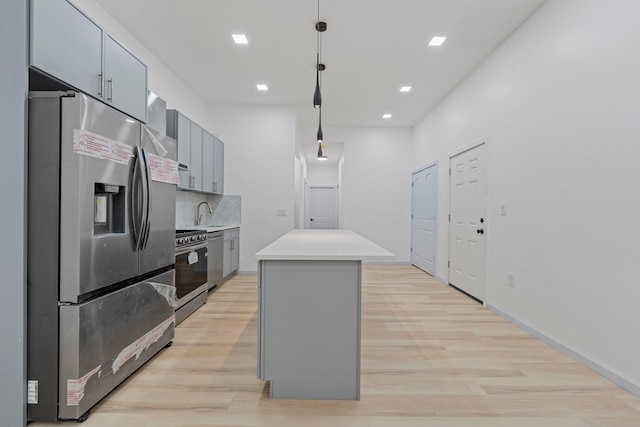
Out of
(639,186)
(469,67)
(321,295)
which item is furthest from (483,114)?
(321,295)

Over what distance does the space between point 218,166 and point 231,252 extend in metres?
1.43

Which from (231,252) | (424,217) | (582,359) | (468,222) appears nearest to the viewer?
(582,359)

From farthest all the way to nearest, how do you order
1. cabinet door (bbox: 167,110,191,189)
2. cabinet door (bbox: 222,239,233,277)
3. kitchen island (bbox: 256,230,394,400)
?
1. cabinet door (bbox: 222,239,233,277)
2. cabinet door (bbox: 167,110,191,189)
3. kitchen island (bbox: 256,230,394,400)

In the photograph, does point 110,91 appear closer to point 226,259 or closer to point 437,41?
point 226,259

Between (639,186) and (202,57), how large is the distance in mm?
4253

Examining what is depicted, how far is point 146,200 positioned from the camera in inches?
78.9

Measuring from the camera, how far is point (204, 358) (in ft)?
7.70

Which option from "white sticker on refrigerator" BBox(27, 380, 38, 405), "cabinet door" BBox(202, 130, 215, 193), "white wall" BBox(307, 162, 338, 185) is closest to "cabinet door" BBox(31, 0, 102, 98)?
"white sticker on refrigerator" BBox(27, 380, 38, 405)

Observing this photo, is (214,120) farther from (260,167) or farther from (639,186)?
(639,186)

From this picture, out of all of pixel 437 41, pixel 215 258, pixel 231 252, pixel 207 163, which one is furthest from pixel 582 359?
pixel 207 163

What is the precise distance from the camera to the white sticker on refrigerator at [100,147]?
1574 millimetres

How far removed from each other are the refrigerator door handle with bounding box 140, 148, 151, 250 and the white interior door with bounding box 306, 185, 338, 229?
29.5 feet

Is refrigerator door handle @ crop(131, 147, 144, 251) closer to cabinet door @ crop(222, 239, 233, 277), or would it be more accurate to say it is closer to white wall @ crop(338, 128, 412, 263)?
cabinet door @ crop(222, 239, 233, 277)

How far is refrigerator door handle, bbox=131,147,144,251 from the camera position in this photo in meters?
1.93
